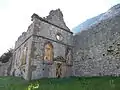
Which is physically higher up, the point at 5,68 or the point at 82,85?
the point at 5,68

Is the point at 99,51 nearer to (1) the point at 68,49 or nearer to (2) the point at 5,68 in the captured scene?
(1) the point at 68,49

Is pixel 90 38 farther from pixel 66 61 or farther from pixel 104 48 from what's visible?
pixel 66 61

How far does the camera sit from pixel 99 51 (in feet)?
48.7

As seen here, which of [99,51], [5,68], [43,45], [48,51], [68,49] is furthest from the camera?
[5,68]

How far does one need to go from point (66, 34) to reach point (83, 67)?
434 centimetres

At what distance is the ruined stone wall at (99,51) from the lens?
1360cm

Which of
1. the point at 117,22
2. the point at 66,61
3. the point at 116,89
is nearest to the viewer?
the point at 116,89

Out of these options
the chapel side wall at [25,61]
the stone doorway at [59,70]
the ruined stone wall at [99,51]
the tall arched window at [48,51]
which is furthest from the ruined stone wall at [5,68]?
the ruined stone wall at [99,51]

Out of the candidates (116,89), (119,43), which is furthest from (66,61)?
(116,89)

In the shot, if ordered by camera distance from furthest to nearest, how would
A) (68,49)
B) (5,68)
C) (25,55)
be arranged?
→ (5,68), (68,49), (25,55)

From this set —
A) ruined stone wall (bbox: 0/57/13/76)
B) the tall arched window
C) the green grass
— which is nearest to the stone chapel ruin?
the tall arched window

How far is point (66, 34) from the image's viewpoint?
18672mm

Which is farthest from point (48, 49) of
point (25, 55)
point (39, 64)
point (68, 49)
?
point (25, 55)

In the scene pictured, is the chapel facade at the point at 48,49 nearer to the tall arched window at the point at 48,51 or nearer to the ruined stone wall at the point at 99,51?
the tall arched window at the point at 48,51
